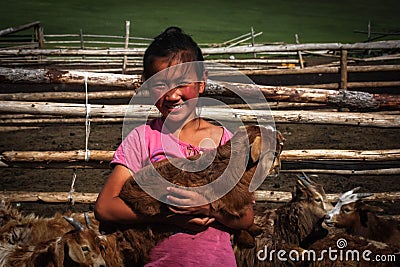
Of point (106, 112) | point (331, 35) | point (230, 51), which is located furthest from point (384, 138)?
point (331, 35)

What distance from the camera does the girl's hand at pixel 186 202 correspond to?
1.79 m

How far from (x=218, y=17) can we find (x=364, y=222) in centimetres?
3037

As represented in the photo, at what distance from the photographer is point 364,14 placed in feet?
113

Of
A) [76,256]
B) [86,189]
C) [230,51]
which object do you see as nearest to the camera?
[76,256]

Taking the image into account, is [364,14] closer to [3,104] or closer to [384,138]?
[384,138]

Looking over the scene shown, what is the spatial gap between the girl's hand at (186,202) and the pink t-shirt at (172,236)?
115 millimetres

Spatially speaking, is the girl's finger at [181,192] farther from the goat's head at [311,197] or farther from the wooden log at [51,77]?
the wooden log at [51,77]

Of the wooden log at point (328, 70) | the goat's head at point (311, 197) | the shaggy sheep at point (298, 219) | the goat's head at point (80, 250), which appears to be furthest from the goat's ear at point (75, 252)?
the wooden log at point (328, 70)

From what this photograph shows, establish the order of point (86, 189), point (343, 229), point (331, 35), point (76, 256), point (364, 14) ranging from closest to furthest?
point (76, 256) < point (343, 229) < point (86, 189) < point (331, 35) < point (364, 14)

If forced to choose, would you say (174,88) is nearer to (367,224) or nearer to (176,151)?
(176,151)

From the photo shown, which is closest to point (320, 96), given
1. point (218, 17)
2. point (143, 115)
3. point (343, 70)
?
point (143, 115)

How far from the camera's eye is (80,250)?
2.16 metres

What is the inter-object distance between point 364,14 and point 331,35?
9.13 metres

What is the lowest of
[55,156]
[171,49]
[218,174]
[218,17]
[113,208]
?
[55,156]
